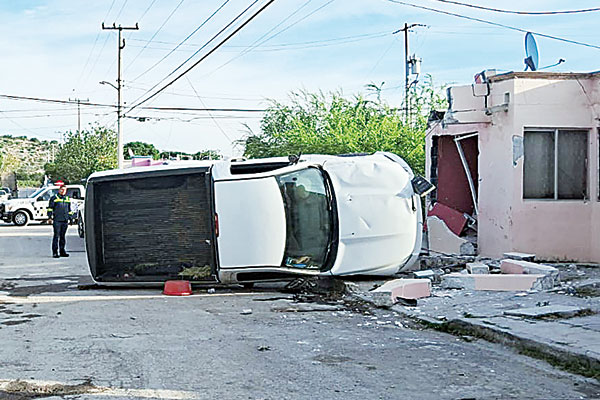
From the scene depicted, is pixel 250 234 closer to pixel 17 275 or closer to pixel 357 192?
pixel 357 192

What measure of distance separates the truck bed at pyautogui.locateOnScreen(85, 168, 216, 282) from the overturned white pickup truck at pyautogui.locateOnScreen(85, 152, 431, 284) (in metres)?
0.02

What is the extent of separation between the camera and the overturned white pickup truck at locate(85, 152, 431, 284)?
11.9 meters

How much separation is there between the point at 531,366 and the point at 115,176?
7.61 meters

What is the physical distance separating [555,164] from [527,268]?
3.48m

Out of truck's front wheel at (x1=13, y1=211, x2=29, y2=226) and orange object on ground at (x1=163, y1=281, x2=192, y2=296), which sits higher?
truck's front wheel at (x1=13, y1=211, x2=29, y2=226)

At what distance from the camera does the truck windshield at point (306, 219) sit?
39.3 ft

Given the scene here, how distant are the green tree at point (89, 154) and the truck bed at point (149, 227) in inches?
1831

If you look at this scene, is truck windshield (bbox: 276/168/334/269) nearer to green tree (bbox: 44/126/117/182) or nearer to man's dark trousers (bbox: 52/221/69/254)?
man's dark trousers (bbox: 52/221/69/254)

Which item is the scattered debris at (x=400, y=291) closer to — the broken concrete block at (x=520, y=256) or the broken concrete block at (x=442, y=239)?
the broken concrete block at (x=520, y=256)

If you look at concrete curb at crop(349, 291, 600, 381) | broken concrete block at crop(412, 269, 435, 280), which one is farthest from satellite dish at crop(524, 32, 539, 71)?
concrete curb at crop(349, 291, 600, 381)

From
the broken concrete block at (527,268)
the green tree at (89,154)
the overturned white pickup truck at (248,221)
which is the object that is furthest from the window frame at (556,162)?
the green tree at (89,154)

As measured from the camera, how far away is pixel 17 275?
1498 centimetres

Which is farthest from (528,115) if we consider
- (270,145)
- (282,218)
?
(270,145)

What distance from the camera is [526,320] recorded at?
352 inches
